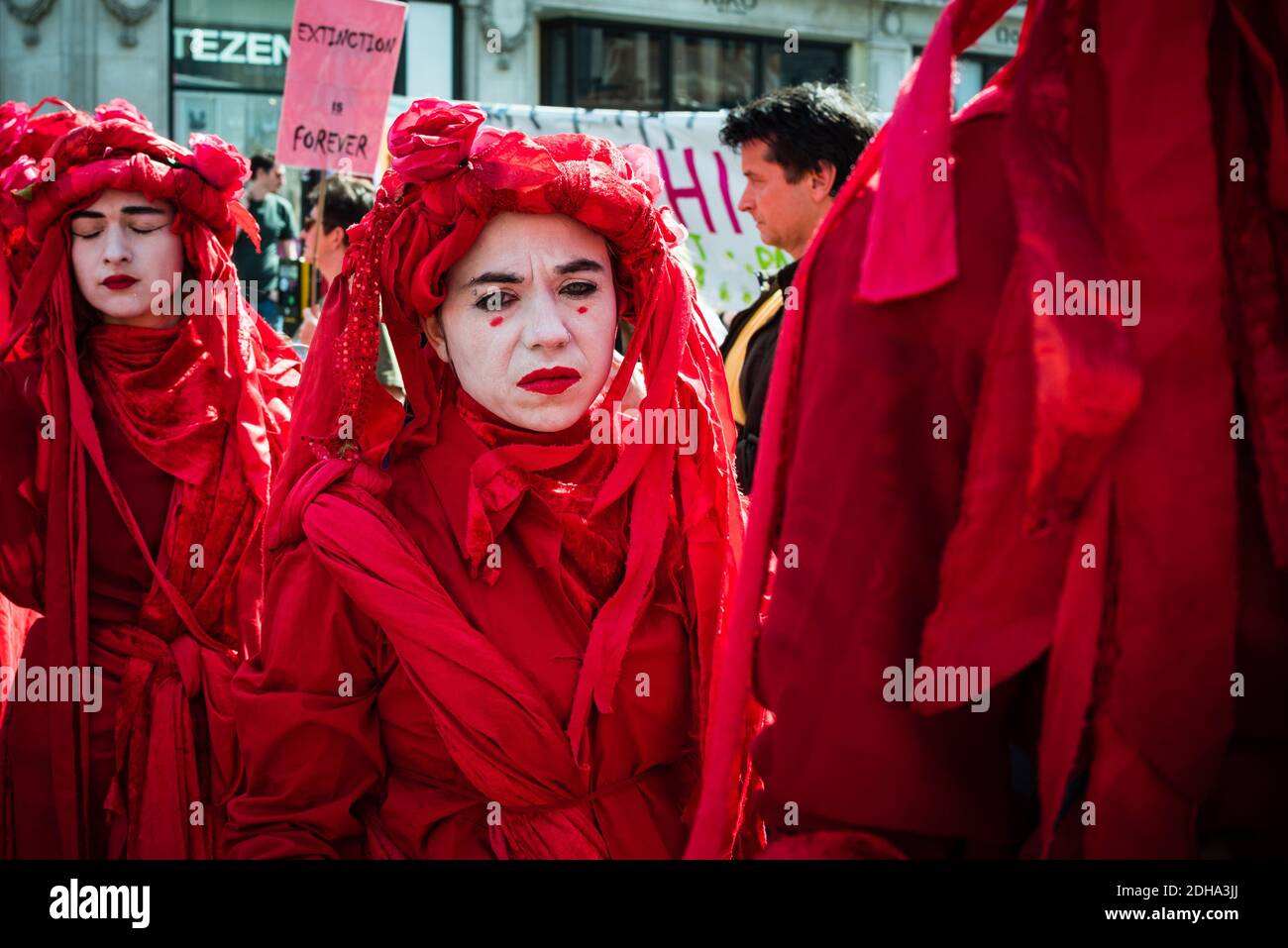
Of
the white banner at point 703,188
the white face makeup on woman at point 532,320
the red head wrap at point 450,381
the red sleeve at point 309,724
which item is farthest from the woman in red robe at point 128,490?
the white banner at point 703,188

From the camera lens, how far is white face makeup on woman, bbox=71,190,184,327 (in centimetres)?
329

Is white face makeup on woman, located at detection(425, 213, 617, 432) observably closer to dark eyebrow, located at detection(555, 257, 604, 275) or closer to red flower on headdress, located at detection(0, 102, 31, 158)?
dark eyebrow, located at detection(555, 257, 604, 275)

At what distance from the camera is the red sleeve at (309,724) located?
6.97ft

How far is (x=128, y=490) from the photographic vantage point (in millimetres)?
3281

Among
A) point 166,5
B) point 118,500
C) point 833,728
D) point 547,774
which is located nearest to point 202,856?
point 118,500

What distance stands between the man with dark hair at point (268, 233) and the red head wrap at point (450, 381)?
599 cm

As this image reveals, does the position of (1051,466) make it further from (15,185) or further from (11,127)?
Result: (11,127)

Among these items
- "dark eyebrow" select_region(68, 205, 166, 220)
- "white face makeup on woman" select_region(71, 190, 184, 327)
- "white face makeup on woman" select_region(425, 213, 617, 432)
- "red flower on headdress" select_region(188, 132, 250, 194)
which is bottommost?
"white face makeup on woman" select_region(425, 213, 617, 432)

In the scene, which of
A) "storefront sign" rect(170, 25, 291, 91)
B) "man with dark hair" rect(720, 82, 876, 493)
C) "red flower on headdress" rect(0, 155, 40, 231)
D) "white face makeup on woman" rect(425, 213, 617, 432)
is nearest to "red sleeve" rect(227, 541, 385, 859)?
"white face makeup on woman" rect(425, 213, 617, 432)

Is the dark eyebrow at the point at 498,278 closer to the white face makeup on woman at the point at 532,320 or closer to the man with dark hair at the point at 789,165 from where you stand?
the white face makeup on woman at the point at 532,320

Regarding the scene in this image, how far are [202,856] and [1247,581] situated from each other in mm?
2276

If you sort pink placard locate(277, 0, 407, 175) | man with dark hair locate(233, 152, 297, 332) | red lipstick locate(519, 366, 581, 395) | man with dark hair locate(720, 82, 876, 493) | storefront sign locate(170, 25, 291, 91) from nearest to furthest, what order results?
red lipstick locate(519, 366, 581, 395) → man with dark hair locate(720, 82, 876, 493) → pink placard locate(277, 0, 407, 175) → man with dark hair locate(233, 152, 297, 332) → storefront sign locate(170, 25, 291, 91)

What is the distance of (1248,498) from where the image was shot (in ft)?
4.43

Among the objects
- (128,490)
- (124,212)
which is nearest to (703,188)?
(124,212)
